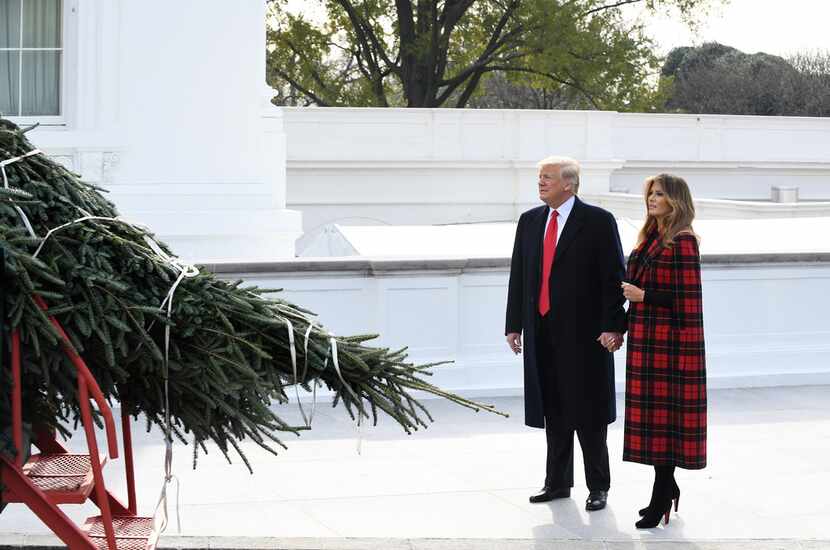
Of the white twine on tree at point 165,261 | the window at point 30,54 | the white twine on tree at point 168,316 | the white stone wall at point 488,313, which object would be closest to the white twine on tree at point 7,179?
the white twine on tree at point 165,261

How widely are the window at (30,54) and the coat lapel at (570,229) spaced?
29.3 ft

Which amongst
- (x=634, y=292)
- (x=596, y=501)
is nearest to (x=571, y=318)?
(x=634, y=292)

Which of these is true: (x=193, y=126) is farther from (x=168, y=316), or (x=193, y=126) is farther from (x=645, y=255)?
(x=168, y=316)

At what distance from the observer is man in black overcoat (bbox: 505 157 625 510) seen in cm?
677

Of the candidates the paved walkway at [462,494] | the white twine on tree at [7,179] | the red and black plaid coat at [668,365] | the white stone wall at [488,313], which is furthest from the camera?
the white stone wall at [488,313]

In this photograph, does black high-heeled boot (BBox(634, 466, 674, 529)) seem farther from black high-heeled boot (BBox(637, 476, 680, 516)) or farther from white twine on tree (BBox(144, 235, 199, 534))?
white twine on tree (BBox(144, 235, 199, 534))

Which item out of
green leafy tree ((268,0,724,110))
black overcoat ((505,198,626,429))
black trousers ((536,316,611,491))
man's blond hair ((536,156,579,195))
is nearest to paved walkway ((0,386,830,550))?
black trousers ((536,316,611,491))

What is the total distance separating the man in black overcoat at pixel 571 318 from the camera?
6.77 meters

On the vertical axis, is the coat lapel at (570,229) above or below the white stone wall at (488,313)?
above

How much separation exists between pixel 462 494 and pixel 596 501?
2.40 feet

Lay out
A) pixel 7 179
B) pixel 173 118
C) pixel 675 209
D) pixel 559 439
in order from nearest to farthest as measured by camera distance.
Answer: pixel 7 179 → pixel 675 209 → pixel 559 439 → pixel 173 118

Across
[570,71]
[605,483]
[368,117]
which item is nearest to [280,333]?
[605,483]

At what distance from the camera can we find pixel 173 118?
14.4m

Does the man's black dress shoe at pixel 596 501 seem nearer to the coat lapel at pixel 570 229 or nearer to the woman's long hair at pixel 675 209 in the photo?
the coat lapel at pixel 570 229
